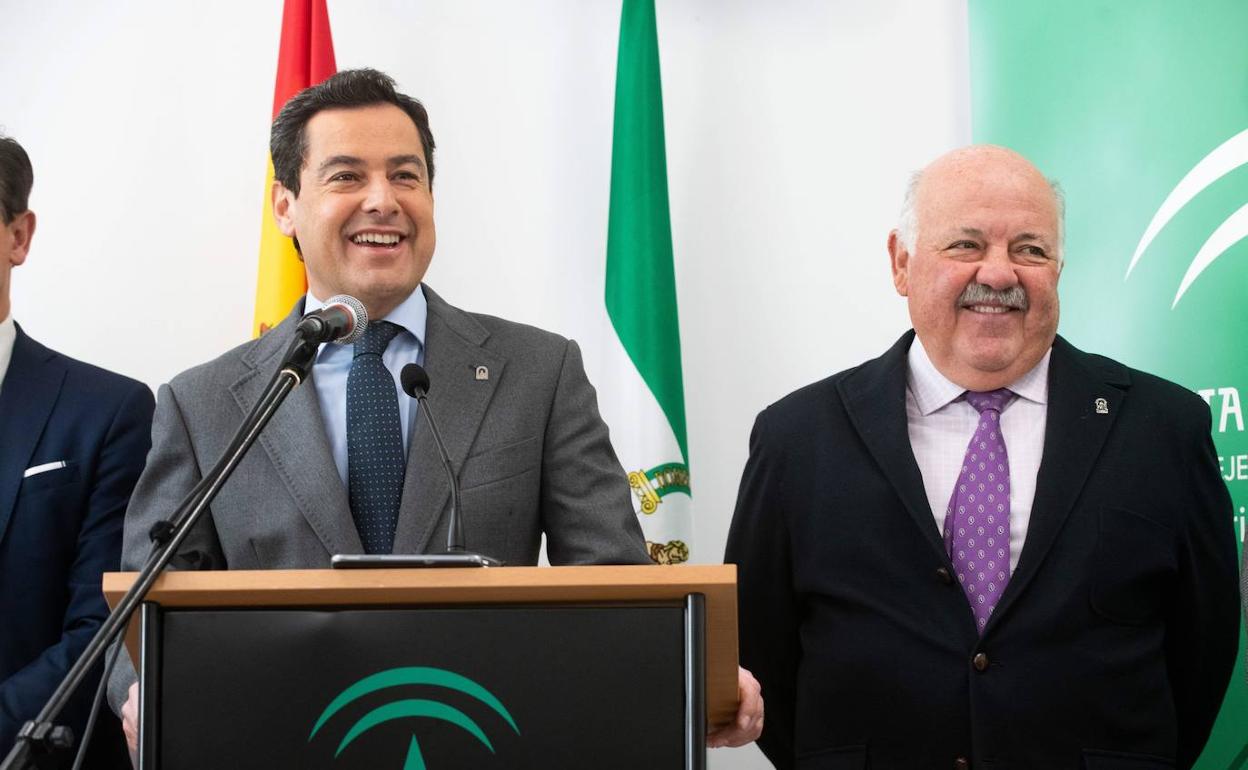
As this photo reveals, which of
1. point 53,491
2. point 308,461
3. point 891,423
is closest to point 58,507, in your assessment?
point 53,491

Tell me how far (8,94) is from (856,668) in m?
3.19

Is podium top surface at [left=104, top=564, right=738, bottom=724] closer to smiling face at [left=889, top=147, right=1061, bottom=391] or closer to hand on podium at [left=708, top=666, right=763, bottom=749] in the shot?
hand on podium at [left=708, top=666, right=763, bottom=749]

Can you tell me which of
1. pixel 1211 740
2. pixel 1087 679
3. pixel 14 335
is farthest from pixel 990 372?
pixel 14 335

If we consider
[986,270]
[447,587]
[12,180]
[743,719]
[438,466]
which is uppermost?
[12,180]

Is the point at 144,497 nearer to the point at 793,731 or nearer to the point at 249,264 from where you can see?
the point at 793,731

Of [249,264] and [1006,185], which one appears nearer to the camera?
[1006,185]

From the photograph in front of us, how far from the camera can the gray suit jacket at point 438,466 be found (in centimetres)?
237

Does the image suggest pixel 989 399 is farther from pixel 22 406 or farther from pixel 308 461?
pixel 22 406

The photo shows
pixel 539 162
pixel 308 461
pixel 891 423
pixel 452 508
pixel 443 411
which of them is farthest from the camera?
pixel 539 162

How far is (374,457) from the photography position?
2.42m

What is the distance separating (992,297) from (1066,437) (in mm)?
304

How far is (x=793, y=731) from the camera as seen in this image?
9.39ft

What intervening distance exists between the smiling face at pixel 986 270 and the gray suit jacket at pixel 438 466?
0.72 metres

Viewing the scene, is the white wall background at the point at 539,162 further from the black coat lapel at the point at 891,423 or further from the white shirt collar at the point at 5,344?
the black coat lapel at the point at 891,423
